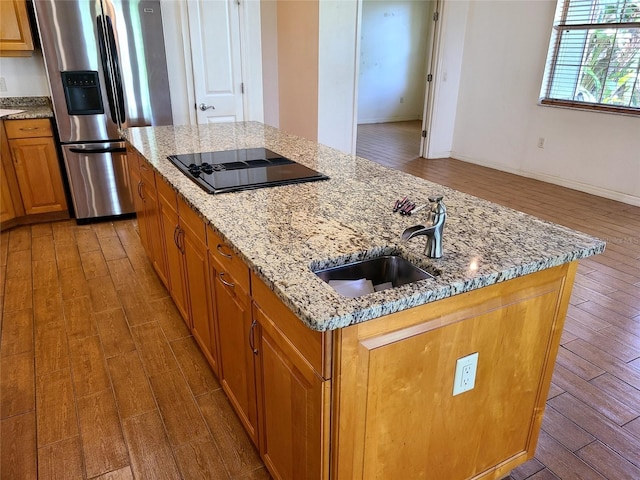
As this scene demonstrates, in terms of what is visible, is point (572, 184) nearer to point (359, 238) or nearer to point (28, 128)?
point (359, 238)

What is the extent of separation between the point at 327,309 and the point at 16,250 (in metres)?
3.41

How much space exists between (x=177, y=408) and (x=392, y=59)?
29.3 feet

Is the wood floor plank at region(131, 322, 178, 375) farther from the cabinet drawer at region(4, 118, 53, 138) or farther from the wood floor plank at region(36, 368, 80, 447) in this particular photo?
the cabinet drawer at region(4, 118, 53, 138)

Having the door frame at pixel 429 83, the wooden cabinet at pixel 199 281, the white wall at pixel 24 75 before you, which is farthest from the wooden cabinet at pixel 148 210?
the door frame at pixel 429 83

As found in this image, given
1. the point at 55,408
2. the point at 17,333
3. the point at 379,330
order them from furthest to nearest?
the point at 17,333 < the point at 55,408 < the point at 379,330

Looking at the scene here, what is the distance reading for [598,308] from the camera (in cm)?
277

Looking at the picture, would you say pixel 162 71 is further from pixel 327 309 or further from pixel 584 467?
pixel 584 467

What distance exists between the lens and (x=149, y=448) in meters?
1.78

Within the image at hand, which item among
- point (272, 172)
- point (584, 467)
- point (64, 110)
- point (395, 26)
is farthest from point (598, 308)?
point (395, 26)

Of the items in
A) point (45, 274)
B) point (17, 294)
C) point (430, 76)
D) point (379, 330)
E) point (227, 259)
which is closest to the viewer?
point (379, 330)

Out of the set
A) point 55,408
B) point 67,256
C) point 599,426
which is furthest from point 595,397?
point 67,256

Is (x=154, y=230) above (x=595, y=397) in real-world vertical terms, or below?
above

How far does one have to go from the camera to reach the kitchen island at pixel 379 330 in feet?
3.57

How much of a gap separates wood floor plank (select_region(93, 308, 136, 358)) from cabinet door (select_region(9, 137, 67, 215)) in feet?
5.95
